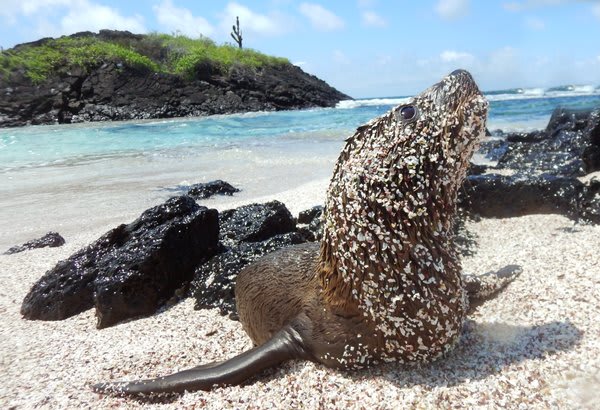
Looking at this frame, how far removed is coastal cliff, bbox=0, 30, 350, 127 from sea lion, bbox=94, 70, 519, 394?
38906 millimetres

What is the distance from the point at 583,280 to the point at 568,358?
4.19 ft

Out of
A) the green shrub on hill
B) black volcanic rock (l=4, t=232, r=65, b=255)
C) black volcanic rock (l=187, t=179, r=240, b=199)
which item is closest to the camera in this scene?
black volcanic rock (l=4, t=232, r=65, b=255)

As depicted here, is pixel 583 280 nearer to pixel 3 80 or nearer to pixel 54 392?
pixel 54 392

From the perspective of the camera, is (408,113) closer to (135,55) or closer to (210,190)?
(210,190)

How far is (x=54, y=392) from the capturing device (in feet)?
11.6

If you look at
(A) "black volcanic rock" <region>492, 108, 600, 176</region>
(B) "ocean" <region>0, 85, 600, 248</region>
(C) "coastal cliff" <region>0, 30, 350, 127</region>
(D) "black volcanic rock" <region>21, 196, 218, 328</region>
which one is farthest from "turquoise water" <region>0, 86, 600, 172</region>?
(C) "coastal cliff" <region>0, 30, 350, 127</region>

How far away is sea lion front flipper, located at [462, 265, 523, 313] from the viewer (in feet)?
13.4

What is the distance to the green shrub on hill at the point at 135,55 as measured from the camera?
42438 millimetres

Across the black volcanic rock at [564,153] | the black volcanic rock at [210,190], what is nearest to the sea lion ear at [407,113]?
the black volcanic rock at [564,153]

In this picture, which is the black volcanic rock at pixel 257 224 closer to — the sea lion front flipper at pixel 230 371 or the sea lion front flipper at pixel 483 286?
the sea lion front flipper at pixel 483 286

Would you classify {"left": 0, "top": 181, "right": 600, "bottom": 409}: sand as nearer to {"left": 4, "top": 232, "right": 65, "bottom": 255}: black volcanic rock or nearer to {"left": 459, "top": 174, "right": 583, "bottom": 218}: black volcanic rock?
{"left": 459, "top": 174, "right": 583, "bottom": 218}: black volcanic rock

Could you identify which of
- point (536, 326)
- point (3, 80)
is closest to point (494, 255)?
point (536, 326)

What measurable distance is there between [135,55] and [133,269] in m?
44.1

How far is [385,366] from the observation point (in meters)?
3.23
